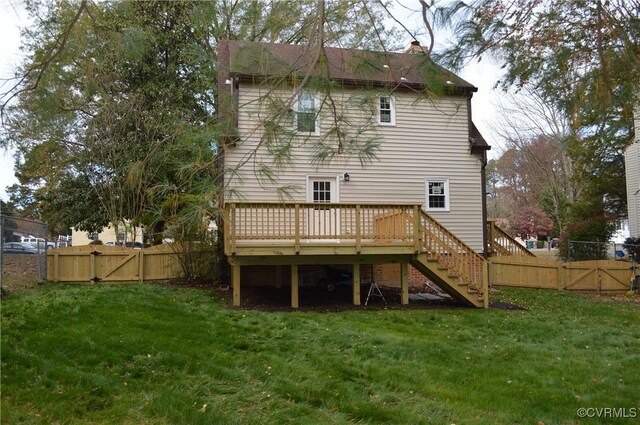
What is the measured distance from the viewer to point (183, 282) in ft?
42.3

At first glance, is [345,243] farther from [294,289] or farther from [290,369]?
[290,369]

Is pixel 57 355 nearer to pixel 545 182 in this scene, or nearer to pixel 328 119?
pixel 328 119

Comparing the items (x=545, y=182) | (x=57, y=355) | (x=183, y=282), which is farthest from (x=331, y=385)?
(x=545, y=182)

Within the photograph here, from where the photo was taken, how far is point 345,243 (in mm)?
10047

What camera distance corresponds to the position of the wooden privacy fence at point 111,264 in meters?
A: 12.9

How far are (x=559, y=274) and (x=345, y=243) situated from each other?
7136mm

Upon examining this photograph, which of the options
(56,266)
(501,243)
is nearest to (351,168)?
(501,243)

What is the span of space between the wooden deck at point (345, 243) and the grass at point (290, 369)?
1907 mm

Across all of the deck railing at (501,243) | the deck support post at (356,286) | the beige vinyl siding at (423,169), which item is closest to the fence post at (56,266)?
the beige vinyl siding at (423,169)

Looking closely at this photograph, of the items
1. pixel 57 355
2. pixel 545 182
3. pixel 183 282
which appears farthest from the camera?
pixel 545 182

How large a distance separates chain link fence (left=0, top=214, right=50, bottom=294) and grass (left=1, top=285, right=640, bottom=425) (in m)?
3.05

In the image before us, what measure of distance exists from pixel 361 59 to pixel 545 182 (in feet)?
100

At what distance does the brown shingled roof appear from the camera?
546 cm

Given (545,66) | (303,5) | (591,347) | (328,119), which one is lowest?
(591,347)
